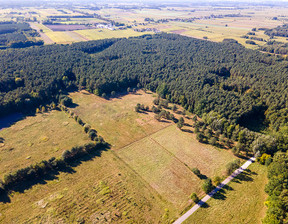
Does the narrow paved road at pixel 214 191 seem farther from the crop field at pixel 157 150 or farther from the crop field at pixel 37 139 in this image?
the crop field at pixel 37 139

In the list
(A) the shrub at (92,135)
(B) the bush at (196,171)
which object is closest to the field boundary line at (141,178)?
(A) the shrub at (92,135)

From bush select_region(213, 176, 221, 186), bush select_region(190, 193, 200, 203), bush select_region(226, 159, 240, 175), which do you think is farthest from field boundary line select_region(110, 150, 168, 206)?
bush select_region(226, 159, 240, 175)

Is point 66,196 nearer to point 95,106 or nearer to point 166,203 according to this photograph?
point 166,203

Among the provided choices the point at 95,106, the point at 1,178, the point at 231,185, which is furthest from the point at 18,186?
the point at 231,185

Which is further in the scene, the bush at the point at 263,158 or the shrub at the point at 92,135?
the shrub at the point at 92,135

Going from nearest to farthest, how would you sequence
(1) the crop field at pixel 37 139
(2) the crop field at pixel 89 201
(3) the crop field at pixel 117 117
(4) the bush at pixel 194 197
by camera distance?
1. (2) the crop field at pixel 89 201
2. (4) the bush at pixel 194 197
3. (1) the crop field at pixel 37 139
4. (3) the crop field at pixel 117 117

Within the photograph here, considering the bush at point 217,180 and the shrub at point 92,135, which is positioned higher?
the bush at point 217,180

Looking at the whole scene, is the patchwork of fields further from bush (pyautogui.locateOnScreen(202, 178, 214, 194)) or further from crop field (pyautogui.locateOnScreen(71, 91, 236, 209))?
bush (pyautogui.locateOnScreen(202, 178, 214, 194))

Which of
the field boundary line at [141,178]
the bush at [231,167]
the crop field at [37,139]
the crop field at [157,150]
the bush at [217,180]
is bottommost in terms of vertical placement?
the crop field at [37,139]
